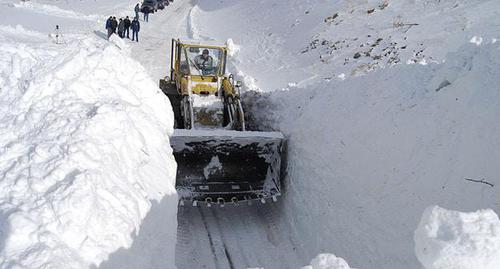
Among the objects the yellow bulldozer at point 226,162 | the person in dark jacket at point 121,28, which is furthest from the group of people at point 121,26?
the yellow bulldozer at point 226,162

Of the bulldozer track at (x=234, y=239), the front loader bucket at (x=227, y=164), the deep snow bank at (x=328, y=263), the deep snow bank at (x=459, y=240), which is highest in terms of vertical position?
the deep snow bank at (x=459, y=240)

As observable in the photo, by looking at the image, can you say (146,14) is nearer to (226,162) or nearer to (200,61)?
(200,61)

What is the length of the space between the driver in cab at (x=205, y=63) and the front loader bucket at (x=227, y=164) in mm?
2891

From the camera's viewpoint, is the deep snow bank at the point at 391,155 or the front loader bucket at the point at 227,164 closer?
the deep snow bank at the point at 391,155

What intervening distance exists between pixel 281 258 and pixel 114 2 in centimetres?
3136

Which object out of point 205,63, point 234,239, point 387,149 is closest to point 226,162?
point 234,239

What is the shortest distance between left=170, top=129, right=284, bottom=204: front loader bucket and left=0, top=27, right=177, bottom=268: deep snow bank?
→ 892mm

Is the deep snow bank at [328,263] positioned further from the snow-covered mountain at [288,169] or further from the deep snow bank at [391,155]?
the deep snow bank at [391,155]

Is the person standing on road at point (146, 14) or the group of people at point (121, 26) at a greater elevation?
the person standing on road at point (146, 14)

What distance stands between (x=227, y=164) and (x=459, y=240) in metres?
6.04

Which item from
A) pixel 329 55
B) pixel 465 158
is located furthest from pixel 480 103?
pixel 329 55

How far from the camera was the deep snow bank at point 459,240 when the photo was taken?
327 cm

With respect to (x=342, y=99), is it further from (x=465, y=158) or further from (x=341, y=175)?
(x=465, y=158)

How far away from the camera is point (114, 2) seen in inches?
1364
